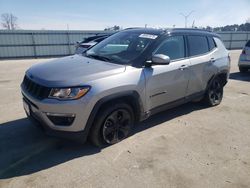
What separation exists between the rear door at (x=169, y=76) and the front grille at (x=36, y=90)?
1529mm

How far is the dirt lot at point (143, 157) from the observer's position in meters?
2.96

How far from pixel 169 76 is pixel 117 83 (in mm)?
1170

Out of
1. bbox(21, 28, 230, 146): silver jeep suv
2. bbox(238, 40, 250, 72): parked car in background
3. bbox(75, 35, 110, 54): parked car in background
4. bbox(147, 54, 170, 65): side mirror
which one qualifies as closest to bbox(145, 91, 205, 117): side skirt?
bbox(21, 28, 230, 146): silver jeep suv

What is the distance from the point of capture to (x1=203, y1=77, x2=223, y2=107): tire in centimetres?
554

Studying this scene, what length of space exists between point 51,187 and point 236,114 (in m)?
4.25

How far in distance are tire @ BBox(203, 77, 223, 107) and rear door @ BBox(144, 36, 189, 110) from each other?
114cm

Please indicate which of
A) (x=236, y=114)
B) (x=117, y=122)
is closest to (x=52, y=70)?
(x=117, y=122)

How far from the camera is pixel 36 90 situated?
3.31 metres

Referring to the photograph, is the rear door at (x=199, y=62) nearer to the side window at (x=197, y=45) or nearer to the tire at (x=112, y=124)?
the side window at (x=197, y=45)

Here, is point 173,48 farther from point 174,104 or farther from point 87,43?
point 87,43

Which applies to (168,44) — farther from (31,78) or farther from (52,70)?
(31,78)

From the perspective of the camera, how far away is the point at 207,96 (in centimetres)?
555

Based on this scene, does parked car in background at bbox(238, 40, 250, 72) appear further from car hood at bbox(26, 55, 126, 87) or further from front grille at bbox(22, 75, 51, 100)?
front grille at bbox(22, 75, 51, 100)

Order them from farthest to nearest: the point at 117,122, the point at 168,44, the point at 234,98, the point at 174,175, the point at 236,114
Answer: the point at 234,98, the point at 236,114, the point at 168,44, the point at 117,122, the point at 174,175
